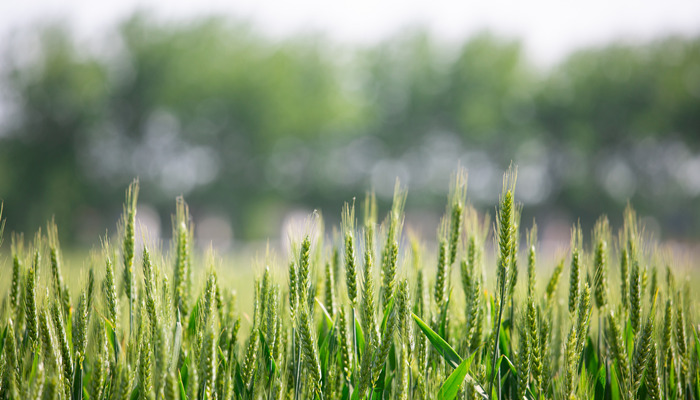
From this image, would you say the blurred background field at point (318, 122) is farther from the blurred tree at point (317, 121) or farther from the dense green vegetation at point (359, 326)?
the dense green vegetation at point (359, 326)

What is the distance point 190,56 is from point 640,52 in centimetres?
2484

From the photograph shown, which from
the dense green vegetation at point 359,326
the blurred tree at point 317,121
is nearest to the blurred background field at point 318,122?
the blurred tree at point 317,121

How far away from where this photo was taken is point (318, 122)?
97.7 feet

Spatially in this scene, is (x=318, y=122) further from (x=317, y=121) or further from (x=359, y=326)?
(x=359, y=326)

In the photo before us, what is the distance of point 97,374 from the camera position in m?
1.90

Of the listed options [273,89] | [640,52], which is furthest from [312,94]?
[640,52]

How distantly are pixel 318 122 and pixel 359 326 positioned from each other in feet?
91.3

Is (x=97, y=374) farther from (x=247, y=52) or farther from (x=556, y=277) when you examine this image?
(x=247, y=52)

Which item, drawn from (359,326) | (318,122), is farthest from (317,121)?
(359,326)

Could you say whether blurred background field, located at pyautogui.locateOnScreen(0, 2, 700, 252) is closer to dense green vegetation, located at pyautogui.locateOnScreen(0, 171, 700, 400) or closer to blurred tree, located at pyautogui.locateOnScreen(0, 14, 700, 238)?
blurred tree, located at pyautogui.locateOnScreen(0, 14, 700, 238)

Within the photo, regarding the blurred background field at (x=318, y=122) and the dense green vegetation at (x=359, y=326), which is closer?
the dense green vegetation at (x=359, y=326)

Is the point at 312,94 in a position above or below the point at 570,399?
above

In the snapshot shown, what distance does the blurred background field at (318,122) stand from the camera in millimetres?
27672

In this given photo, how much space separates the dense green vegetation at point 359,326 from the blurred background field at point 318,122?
933 inches
